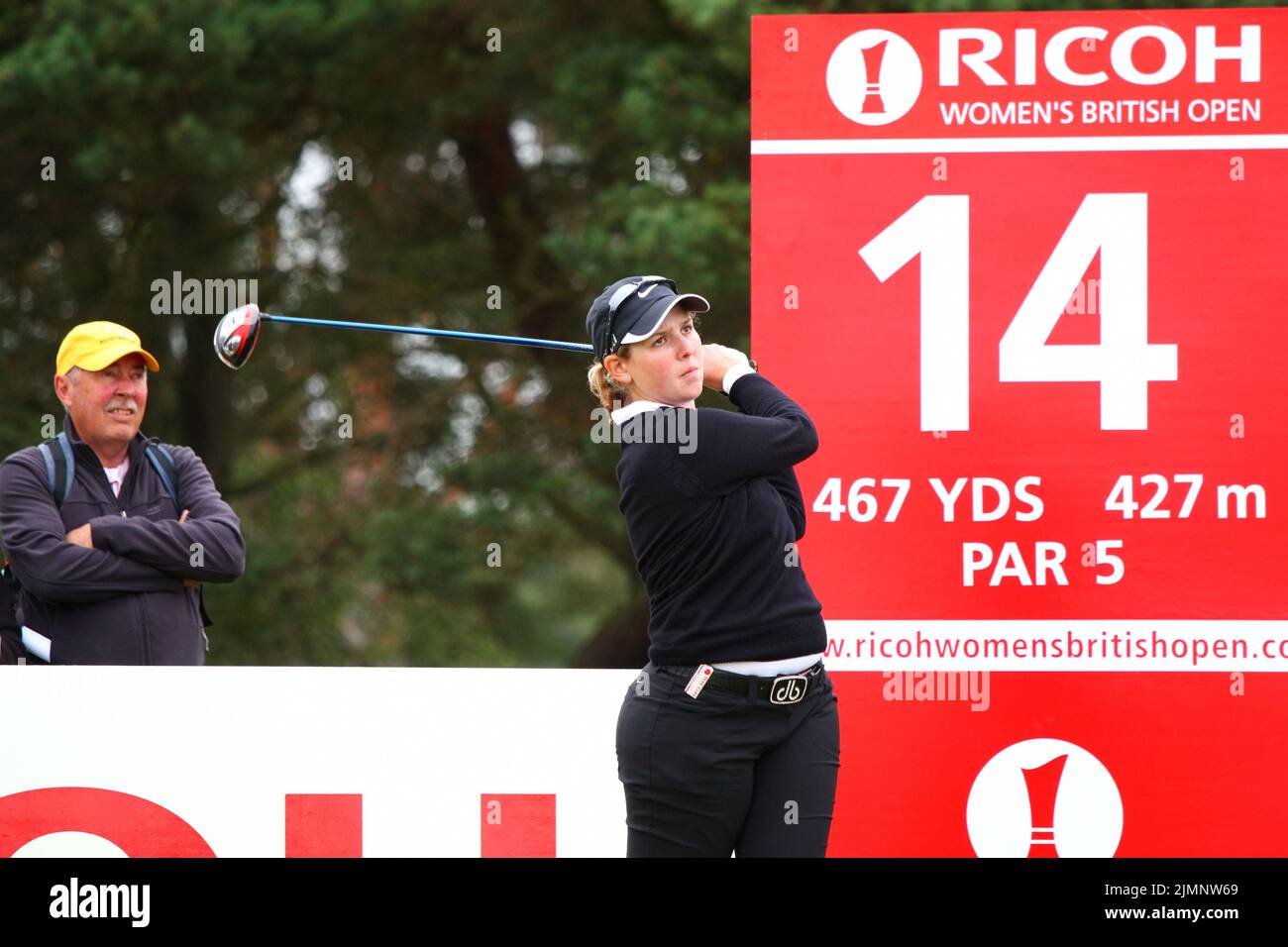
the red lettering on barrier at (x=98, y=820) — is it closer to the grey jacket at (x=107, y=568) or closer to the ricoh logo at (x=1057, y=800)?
the grey jacket at (x=107, y=568)

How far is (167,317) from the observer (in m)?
11.5

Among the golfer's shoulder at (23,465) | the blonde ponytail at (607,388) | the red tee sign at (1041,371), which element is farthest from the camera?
the golfer's shoulder at (23,465)

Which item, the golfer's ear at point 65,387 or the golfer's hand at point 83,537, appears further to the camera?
the golfer's ear at point 65,387

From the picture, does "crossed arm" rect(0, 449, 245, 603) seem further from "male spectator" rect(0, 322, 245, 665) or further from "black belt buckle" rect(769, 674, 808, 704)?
"black belt buckle" rect(769, 674, 808, 704)

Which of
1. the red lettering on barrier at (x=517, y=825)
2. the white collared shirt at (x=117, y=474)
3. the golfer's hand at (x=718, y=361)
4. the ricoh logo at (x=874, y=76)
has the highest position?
the ricoh logo at (x=874, y=76)

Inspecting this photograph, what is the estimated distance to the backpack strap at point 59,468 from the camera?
13.8ft

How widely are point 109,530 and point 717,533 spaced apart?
6.06 ft

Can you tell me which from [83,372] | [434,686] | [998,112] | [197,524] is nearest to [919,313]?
[998,112]

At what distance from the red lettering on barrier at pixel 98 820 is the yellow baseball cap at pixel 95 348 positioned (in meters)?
1.14

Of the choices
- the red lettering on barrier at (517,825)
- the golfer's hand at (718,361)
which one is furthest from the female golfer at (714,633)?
the red lettering on barrier at (517,825)

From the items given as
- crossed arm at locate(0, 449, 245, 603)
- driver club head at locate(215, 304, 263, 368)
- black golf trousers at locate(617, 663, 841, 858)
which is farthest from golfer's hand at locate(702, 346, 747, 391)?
crossed arm at locate(0, 449, 245, 603)

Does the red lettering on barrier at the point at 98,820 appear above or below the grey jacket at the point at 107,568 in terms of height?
below

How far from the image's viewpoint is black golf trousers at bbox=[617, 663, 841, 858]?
3.01 metres

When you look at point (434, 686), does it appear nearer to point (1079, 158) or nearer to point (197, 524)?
point (197, 524)
